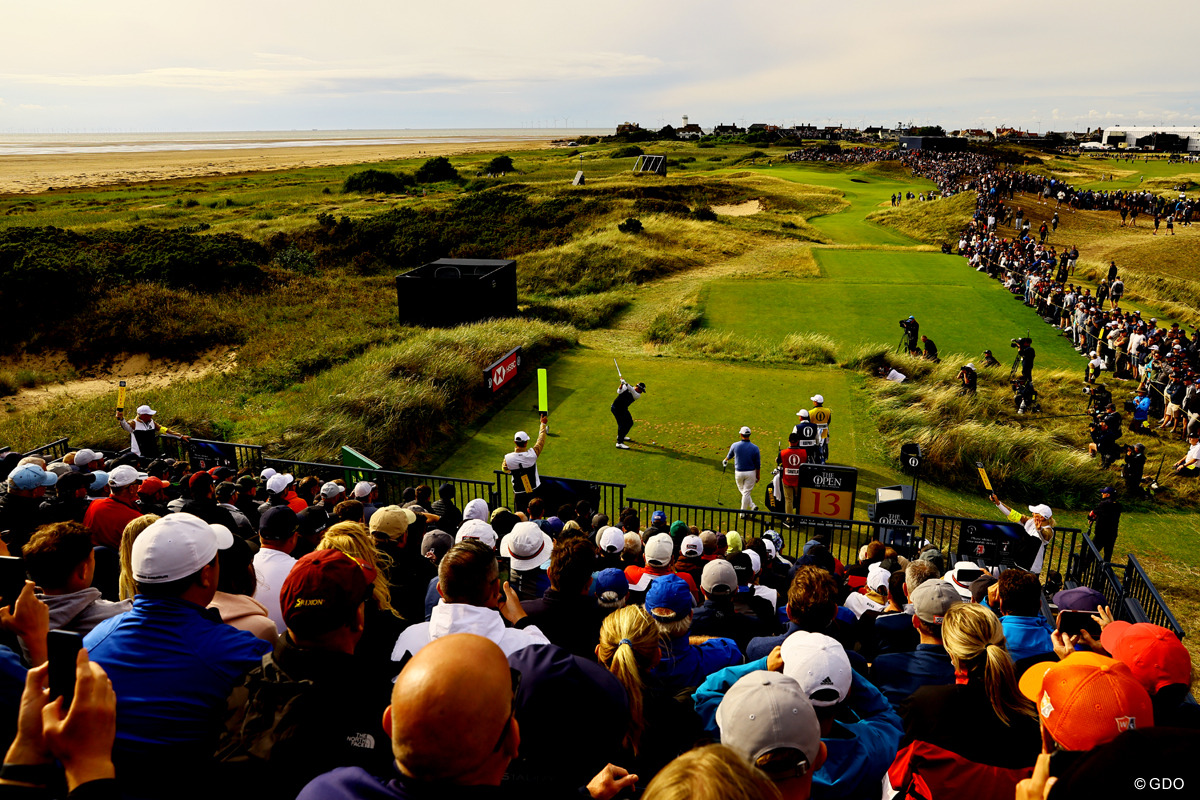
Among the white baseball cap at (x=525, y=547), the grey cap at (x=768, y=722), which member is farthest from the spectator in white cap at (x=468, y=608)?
the grey cap at (x=768, y=722)

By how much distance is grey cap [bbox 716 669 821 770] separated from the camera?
8.46 ft

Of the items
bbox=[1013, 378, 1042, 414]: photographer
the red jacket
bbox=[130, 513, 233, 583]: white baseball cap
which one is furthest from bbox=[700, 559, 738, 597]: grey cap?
bbox=[1013, 378, 1042, 414]: photographer

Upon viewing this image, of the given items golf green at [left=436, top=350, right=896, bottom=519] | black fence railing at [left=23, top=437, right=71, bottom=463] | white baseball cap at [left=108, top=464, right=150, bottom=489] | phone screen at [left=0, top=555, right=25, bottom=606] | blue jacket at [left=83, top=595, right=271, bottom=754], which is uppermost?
phone screen at [left=0, top=555, right=25, bottom=606]

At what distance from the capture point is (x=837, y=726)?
3492 mm

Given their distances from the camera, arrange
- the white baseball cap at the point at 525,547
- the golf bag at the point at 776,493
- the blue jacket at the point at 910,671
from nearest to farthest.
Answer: the blue jacket at the point at 910,671 → the white baseball cap at the point at 525,547 → the golf bag at the point at 776,493

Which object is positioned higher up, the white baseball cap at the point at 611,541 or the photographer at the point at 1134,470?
the white baseball cap at the point at 611,541

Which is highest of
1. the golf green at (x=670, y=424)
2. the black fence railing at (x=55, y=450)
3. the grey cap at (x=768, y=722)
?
the grey cap at (x=768, y=722)

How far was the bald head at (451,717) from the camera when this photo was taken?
2.12 meters

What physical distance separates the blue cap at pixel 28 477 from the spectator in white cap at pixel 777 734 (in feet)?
23.8

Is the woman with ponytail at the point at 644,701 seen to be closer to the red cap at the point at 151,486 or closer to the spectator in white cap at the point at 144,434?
the red cap at the point at 151,486

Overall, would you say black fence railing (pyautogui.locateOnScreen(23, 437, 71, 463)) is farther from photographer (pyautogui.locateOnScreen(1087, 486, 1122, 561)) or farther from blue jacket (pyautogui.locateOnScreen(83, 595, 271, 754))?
photographer (pyautogui.locateOnScreen(1087, 486, 1122, 561))

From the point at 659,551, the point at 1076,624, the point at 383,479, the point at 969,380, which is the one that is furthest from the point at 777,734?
the point at 969,380

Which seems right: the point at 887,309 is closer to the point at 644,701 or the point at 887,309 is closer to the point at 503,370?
the point at 503,370

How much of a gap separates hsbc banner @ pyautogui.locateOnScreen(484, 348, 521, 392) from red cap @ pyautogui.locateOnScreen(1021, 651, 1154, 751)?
1480 cm
